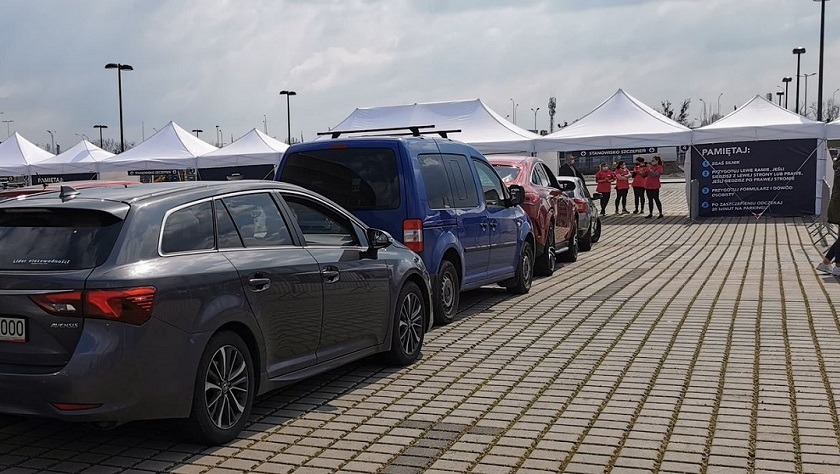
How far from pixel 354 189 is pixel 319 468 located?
429cm

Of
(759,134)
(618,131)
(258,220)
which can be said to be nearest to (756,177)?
(759,134)

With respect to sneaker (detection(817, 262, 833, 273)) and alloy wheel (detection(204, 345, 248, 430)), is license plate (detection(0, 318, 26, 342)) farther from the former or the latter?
sneaker (detection(817, 262, 833, 273))

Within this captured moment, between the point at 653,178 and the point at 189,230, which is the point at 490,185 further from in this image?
the point at 653,178

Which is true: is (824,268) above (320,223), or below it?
below

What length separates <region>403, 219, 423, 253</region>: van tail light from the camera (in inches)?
335

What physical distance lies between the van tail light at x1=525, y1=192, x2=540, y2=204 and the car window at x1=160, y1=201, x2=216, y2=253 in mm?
7680

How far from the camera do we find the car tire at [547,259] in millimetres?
13297

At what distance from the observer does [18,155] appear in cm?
3900

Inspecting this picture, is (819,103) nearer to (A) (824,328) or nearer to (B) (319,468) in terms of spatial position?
(A) (824,328)

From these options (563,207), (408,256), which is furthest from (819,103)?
(408,256)

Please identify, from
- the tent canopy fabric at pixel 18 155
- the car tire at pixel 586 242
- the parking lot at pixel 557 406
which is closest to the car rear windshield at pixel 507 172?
the parking lot at pixel 557 406

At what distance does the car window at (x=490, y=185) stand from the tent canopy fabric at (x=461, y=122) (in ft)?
53.6

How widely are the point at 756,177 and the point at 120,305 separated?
2329cm

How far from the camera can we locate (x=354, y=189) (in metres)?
8.69
